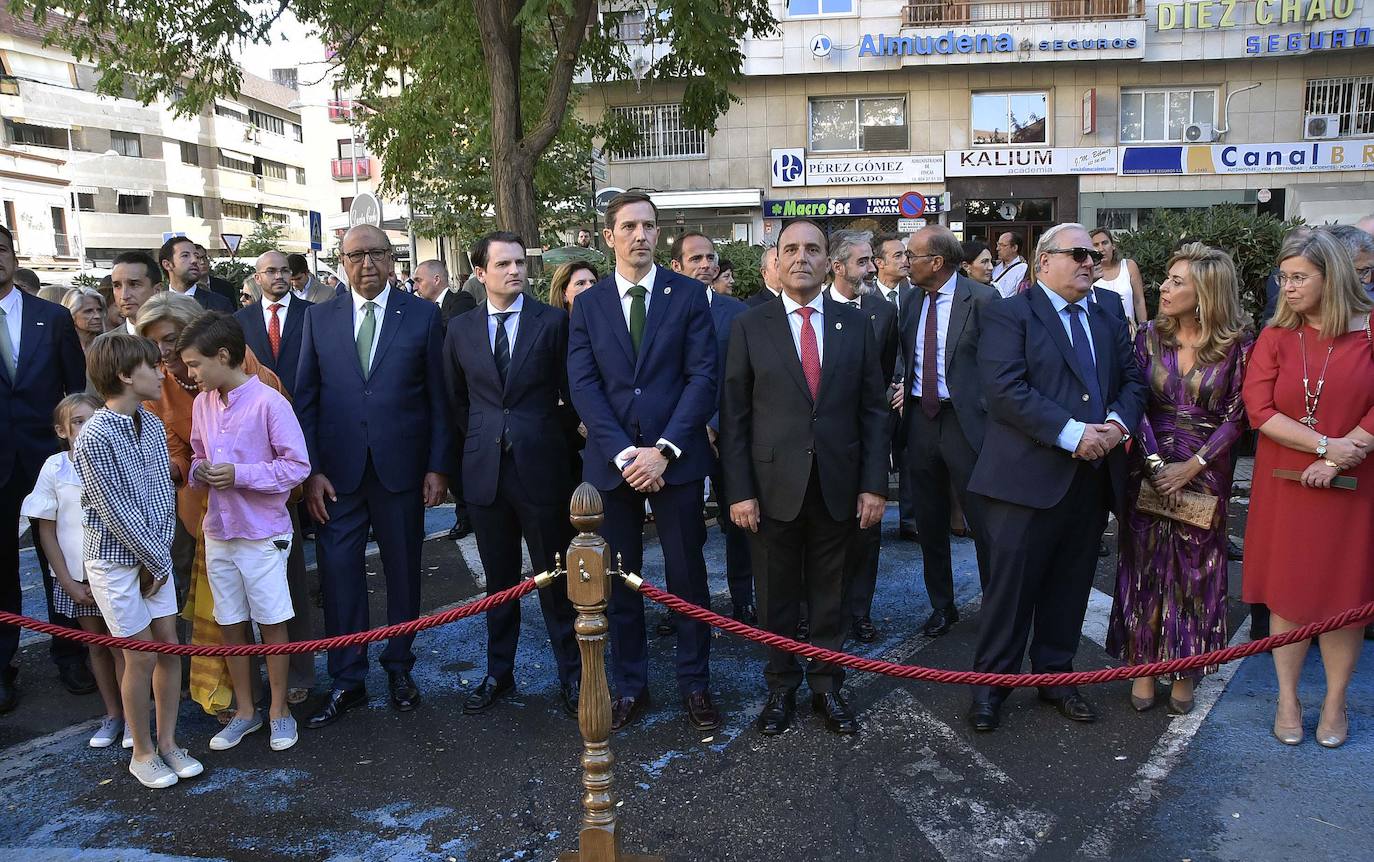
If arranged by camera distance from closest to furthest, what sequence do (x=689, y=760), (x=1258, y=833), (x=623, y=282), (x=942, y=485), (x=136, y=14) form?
(x=1258, y=833), (x=689, y=760), (x=623, y=282), (x=942, y=485), (x=136, y=14)

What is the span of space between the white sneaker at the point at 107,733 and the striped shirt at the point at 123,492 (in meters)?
0.93

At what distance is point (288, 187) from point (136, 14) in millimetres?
53669

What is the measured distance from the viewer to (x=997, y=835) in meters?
3.46

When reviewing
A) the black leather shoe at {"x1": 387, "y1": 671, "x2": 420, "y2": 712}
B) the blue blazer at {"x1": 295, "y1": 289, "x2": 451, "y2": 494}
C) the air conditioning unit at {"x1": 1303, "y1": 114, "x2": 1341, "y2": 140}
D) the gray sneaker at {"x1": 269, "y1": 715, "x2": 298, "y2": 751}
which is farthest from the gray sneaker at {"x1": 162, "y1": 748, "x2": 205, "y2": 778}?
the air conditioning unit at {"x1": 1303, "y1": 114, "x2": 1341, "y2": 140}

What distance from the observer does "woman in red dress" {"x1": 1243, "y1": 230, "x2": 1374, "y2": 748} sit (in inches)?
155

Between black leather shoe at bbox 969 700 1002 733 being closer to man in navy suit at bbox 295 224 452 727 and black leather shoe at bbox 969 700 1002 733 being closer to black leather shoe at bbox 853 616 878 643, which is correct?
black leather shoe at bbox 853 616 878 643

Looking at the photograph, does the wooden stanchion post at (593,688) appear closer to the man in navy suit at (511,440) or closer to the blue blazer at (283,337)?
the man in navy suit at (511,440)

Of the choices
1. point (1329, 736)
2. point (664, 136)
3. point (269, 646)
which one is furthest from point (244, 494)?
point (664, 136)

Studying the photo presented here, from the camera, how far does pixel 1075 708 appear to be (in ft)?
14.3

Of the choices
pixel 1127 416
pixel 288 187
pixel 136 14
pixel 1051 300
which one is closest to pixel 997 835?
pixel 1127 416

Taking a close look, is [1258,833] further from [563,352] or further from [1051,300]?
[563,352]

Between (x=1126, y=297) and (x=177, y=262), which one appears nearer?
(x=177, y=262)

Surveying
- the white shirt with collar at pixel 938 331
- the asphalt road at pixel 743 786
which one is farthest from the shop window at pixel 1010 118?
the asphalt road at pixel 743 786

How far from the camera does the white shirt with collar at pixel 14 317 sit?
511cm
